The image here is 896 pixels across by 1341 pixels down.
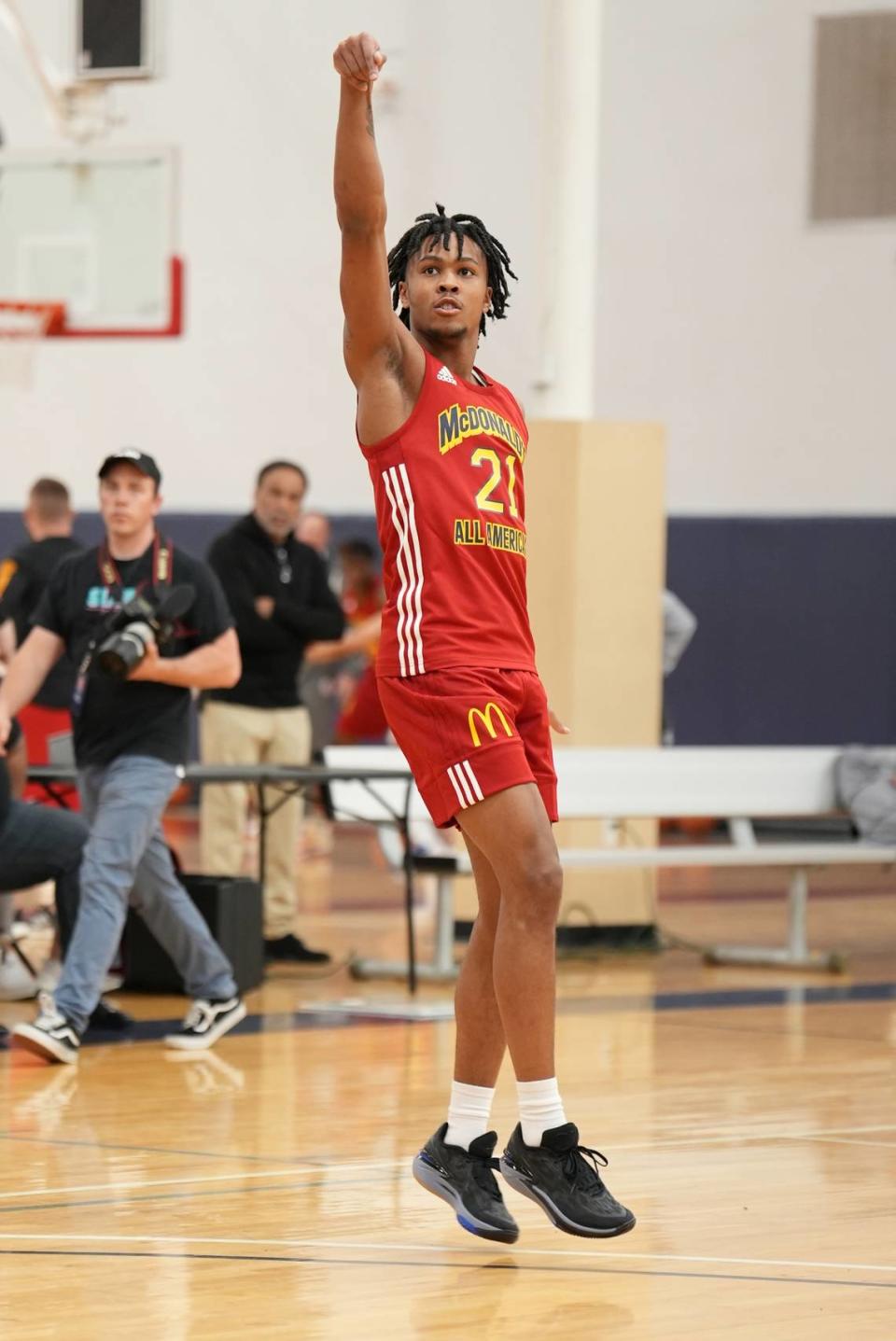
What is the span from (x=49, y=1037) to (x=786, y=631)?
9848 mm

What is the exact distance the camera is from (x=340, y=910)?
10.9 meters

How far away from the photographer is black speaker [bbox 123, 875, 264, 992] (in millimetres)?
8023

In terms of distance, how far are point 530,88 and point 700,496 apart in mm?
3153

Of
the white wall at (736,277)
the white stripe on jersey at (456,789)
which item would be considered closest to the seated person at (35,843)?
the white stripe on jersey at (456,789)

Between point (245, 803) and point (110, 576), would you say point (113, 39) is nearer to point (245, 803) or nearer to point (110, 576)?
point (245, 803)

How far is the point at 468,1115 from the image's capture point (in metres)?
4.51

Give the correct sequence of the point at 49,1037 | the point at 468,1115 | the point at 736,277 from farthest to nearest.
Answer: the point at 736,277, the point at 49,1037, the point at 468,1115

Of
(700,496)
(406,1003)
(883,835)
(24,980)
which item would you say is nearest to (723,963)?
(883,835)

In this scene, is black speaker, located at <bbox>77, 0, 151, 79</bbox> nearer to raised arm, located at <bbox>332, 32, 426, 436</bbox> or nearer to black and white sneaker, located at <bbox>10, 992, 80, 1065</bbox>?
black and white sneaker, located at <bbox>10, 992, 80, 1065</bbox>

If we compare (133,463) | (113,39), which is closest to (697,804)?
(133,463)

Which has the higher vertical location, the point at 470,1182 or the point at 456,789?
the point at 456,789

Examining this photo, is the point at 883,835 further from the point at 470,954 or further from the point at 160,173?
the point at 160,173

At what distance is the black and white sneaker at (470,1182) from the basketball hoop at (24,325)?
1052 cm

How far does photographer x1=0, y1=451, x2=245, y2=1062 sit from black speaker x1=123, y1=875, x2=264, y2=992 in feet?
2.31
